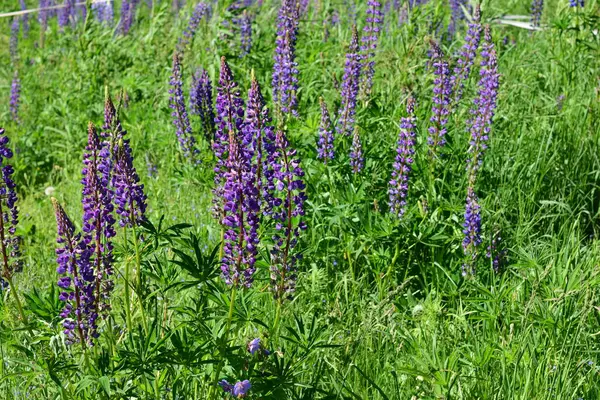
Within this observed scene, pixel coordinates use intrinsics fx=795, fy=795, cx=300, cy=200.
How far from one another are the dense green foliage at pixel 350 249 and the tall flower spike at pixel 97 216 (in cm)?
9

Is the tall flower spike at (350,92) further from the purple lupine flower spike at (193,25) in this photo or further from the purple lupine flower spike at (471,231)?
the purple lupine flower spike at (193,25)

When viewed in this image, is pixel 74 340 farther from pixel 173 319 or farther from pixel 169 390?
pixel 173 319

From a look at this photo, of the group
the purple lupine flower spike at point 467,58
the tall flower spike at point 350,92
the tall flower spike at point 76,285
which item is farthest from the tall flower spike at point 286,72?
the tall flower spike at point 76,285

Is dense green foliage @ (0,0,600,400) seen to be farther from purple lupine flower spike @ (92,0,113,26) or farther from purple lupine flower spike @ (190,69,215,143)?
purple lupine flower spike @ (92,0,113,26)

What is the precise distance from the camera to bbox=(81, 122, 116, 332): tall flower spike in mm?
Result: 2471

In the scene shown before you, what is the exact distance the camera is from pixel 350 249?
375 centimetres

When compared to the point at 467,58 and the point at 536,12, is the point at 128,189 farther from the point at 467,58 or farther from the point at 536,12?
the point at 536,12

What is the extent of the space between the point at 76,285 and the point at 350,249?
158 cm

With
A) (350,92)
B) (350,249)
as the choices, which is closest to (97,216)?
(350,249)

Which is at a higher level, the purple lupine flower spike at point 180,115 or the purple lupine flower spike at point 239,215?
the purple lupine flower spike at point 239,215

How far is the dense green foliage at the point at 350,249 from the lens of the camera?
8.61ft

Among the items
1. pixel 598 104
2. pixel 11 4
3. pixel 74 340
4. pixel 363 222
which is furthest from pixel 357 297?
pixel 11 4

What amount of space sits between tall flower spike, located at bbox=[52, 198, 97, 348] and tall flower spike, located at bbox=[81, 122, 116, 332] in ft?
0.07

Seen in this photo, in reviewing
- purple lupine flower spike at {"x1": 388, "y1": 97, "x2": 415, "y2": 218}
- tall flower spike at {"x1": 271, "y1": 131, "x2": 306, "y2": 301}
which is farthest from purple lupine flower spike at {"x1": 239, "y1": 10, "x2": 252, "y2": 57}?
tall flower spike at {"x1": 271, "y1": 131, "x2": 306, "y2": 301}
